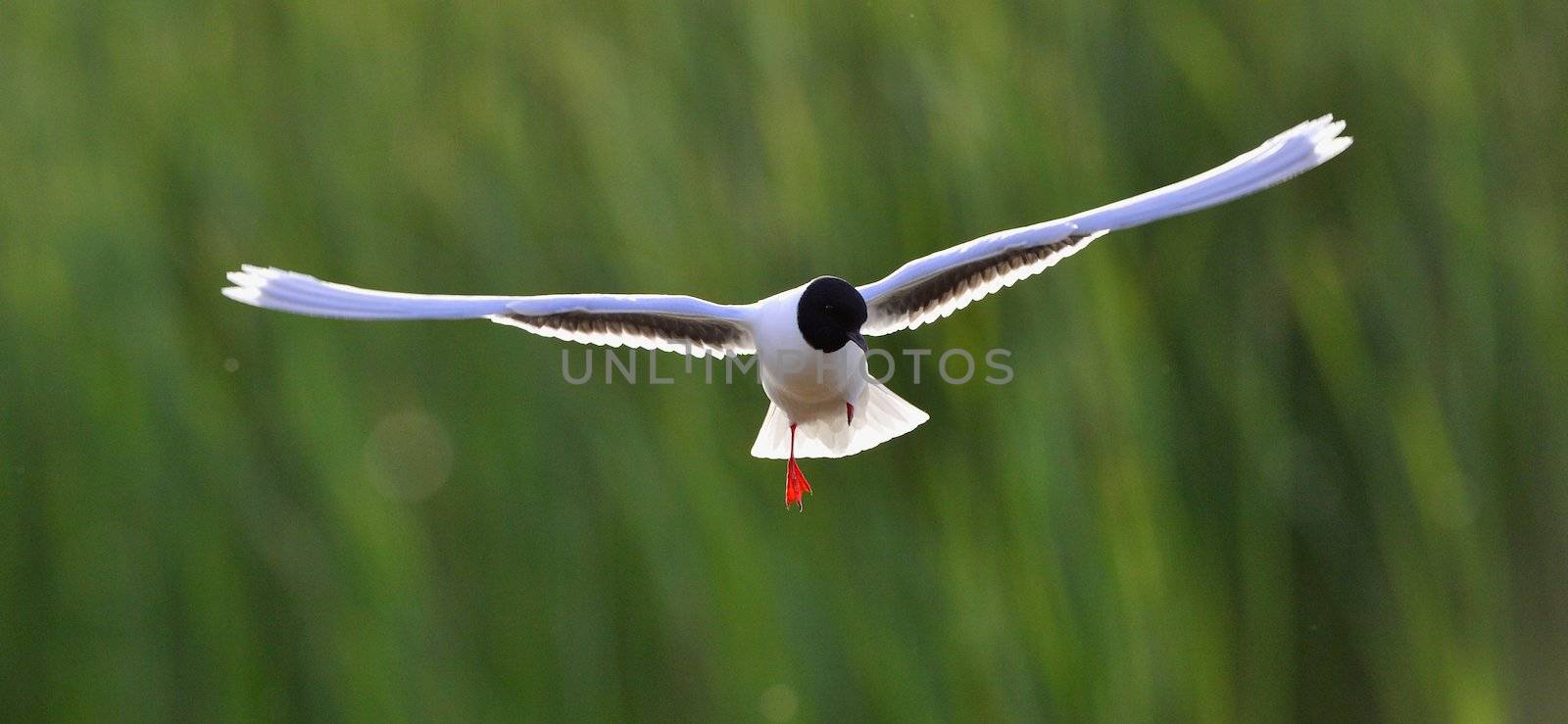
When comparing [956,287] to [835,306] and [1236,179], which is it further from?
[1236,179]

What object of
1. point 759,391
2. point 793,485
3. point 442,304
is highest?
point 442,304

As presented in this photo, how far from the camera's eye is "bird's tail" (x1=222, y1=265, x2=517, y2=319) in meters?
1.47

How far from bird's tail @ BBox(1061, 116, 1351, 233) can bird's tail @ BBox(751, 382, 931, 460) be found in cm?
36

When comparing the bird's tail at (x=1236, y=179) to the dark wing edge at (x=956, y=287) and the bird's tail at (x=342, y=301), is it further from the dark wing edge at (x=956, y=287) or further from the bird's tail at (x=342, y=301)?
the bird's tail at (x=342, y=301)

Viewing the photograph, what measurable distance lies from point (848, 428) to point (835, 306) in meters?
0.26

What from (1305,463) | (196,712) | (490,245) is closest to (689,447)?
(490,245)

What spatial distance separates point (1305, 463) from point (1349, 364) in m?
0.15

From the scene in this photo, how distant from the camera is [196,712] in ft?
5.54

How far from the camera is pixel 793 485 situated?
5.24ft

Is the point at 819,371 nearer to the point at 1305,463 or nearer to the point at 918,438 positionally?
the point at 918,438

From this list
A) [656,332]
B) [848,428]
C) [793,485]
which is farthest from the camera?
[656,332]

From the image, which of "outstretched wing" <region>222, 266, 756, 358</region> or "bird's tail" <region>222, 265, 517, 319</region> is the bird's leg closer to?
"outstretched wing" <region>222, 266, 756, 358</region>

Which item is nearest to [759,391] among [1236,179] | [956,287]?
[956,287]

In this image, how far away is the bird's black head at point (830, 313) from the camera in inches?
59.1
